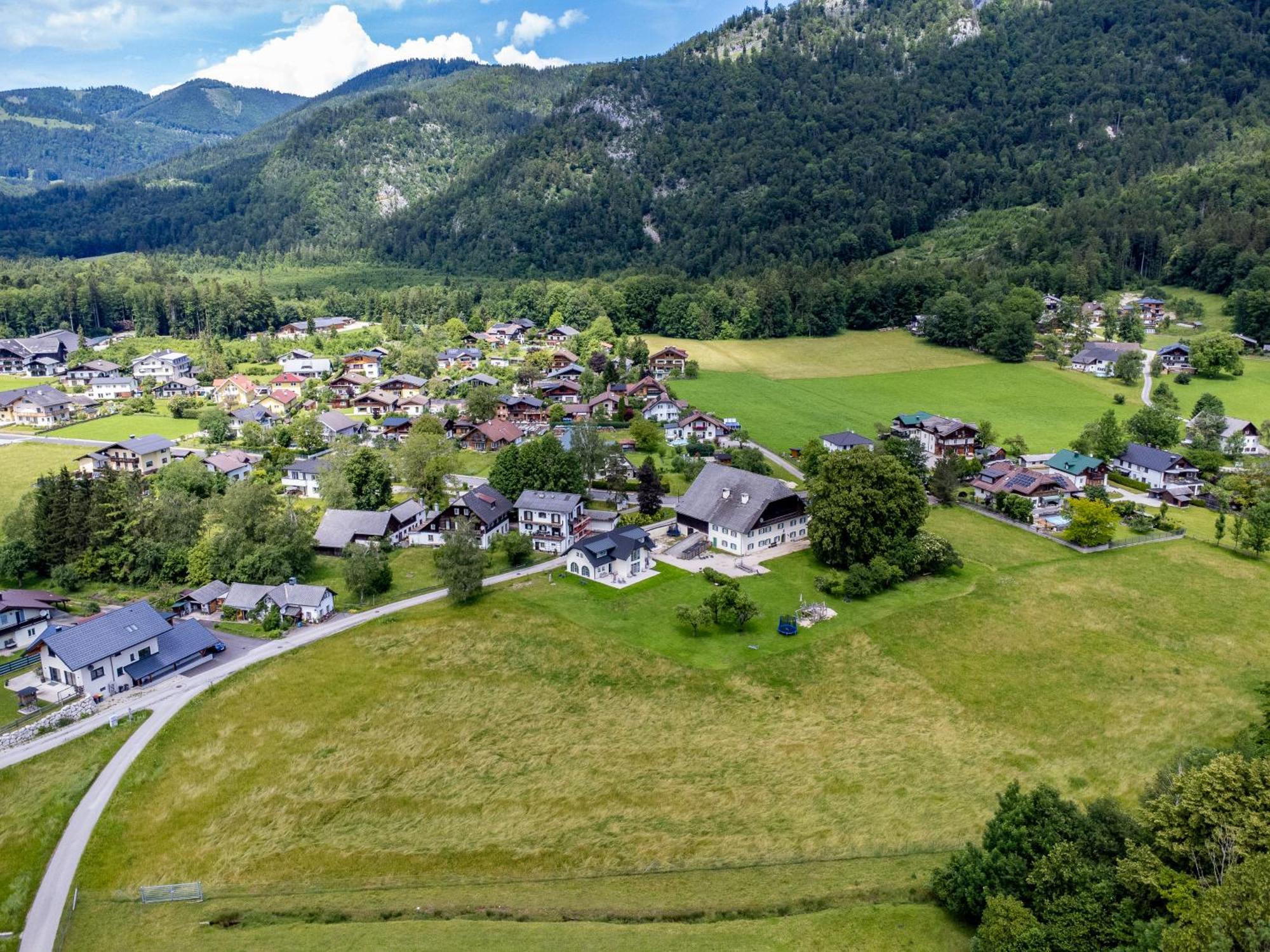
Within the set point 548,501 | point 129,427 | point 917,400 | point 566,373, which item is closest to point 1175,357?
point 917,400

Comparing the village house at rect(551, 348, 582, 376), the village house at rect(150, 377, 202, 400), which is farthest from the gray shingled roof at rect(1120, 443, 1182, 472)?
the village house at rect(150, 377, 202, 400)

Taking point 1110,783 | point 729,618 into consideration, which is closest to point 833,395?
point 729,618

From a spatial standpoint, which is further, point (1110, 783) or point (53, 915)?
point (1110, 783)

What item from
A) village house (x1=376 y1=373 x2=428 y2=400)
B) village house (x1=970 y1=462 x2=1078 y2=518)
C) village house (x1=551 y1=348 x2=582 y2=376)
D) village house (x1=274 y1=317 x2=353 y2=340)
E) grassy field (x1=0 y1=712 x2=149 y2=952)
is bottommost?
grassy field (x1=0 y1=712 x2=149 y2=952)

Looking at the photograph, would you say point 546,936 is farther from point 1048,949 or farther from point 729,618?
point 729,618

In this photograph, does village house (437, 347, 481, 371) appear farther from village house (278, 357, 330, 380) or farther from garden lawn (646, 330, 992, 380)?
garden lawn (646, 330, 992, 380)

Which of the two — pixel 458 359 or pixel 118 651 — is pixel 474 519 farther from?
pixel 458 359
